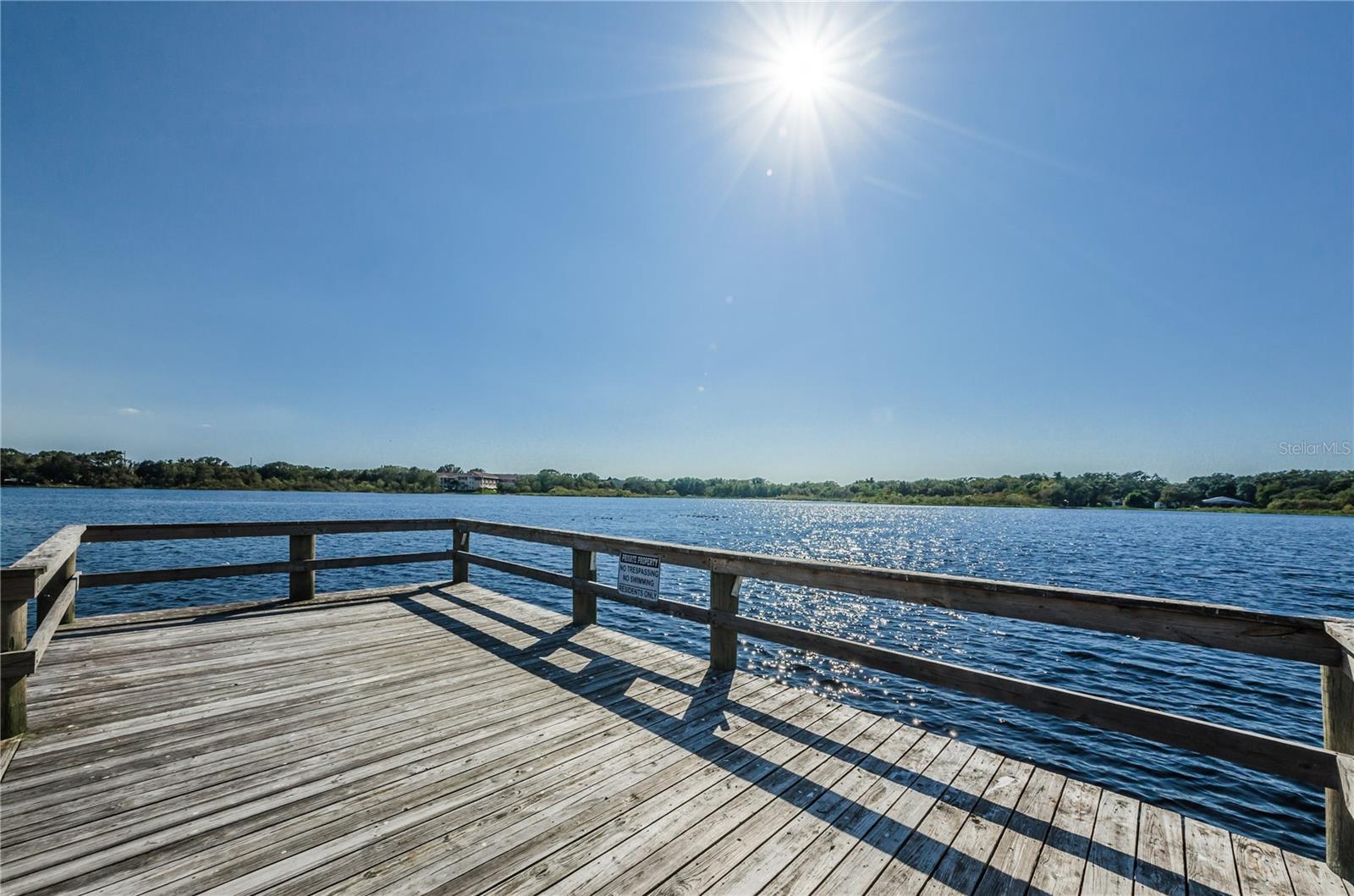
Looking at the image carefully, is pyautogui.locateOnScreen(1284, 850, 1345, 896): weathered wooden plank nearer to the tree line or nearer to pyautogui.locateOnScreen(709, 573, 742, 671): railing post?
pyautogui.locateOnScreen(709, 573, 742, 671): railing post

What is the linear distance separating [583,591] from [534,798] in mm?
3233

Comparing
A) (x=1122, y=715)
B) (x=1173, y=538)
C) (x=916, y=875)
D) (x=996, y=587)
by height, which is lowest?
(x=1173, y=538)

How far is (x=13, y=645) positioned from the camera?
10.7 feet

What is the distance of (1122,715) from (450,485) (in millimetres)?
173695

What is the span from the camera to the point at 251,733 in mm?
3457

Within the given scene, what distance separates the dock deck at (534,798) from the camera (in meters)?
2.28

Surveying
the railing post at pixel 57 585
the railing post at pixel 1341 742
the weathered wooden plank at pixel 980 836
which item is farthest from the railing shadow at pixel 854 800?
the railing post at pixel 57 585

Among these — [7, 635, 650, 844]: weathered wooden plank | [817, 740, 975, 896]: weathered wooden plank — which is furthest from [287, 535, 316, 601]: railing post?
[817, 740, 975, 896]: weathered wooden plank

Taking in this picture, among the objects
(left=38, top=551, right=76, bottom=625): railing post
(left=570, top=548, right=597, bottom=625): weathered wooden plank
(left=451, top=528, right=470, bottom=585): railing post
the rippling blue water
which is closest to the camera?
(left=38, top=551, right=76, bottom=625): railing post

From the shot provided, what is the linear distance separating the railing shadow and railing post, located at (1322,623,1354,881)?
619 millimetres

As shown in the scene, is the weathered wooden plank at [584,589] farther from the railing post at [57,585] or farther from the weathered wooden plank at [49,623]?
the railing post at [57,585]

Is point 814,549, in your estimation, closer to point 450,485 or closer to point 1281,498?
point 1281,498

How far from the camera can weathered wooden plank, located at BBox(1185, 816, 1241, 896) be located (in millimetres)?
2291

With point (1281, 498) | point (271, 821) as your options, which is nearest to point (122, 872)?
point (271, 821)
